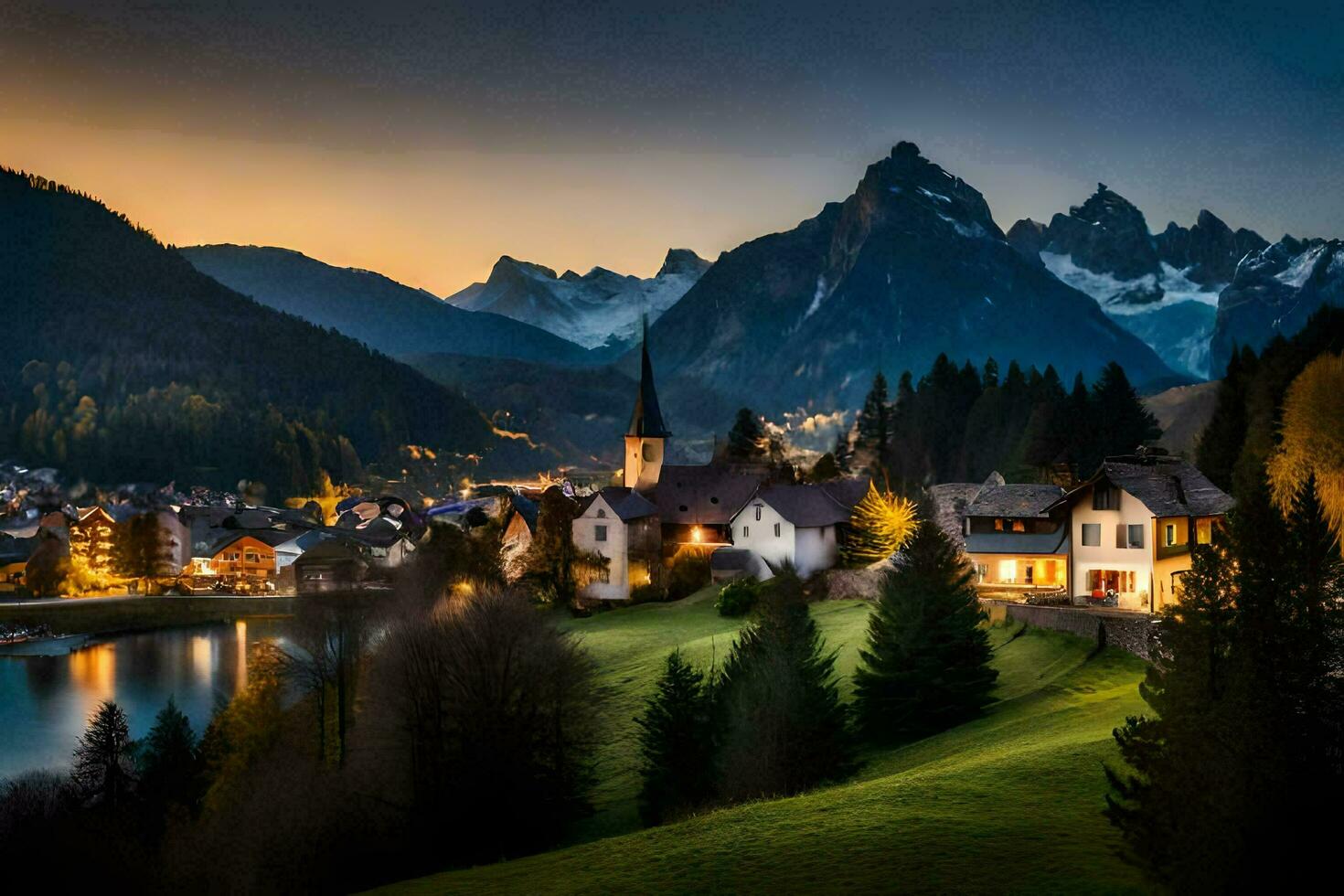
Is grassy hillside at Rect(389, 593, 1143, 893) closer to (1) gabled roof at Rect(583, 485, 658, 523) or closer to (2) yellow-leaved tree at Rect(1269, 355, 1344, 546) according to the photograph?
(2) yellow-leaved tree at Rect(1269, 355, 1344, 546)

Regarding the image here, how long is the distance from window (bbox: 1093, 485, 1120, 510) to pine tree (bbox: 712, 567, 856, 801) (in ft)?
60.6

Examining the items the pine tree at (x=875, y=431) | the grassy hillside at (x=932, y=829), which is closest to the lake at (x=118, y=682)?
the grassy hillside at (x=932, y=829)

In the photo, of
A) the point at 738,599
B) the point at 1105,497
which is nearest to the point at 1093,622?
the point at 1105,497

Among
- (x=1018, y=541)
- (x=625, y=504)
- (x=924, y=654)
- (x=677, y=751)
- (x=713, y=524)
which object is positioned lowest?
(x=677, y=751)

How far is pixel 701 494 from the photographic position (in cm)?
7781

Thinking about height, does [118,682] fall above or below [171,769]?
below

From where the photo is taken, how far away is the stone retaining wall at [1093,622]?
34.6 m

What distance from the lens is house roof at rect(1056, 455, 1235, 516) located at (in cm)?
4481

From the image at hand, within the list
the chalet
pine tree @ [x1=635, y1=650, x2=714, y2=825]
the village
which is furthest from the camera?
the village

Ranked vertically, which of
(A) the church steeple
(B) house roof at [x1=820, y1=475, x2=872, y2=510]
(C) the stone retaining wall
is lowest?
(C) the stone retaining wall

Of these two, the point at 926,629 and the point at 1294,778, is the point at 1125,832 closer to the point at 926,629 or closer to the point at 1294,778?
the point at 1294,778

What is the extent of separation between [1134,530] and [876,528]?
69.3ft

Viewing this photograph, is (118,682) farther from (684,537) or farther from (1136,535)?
(1136,535)

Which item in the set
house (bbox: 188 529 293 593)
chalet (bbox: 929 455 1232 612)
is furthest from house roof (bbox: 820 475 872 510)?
house (bbox: 188 529 293 593)
